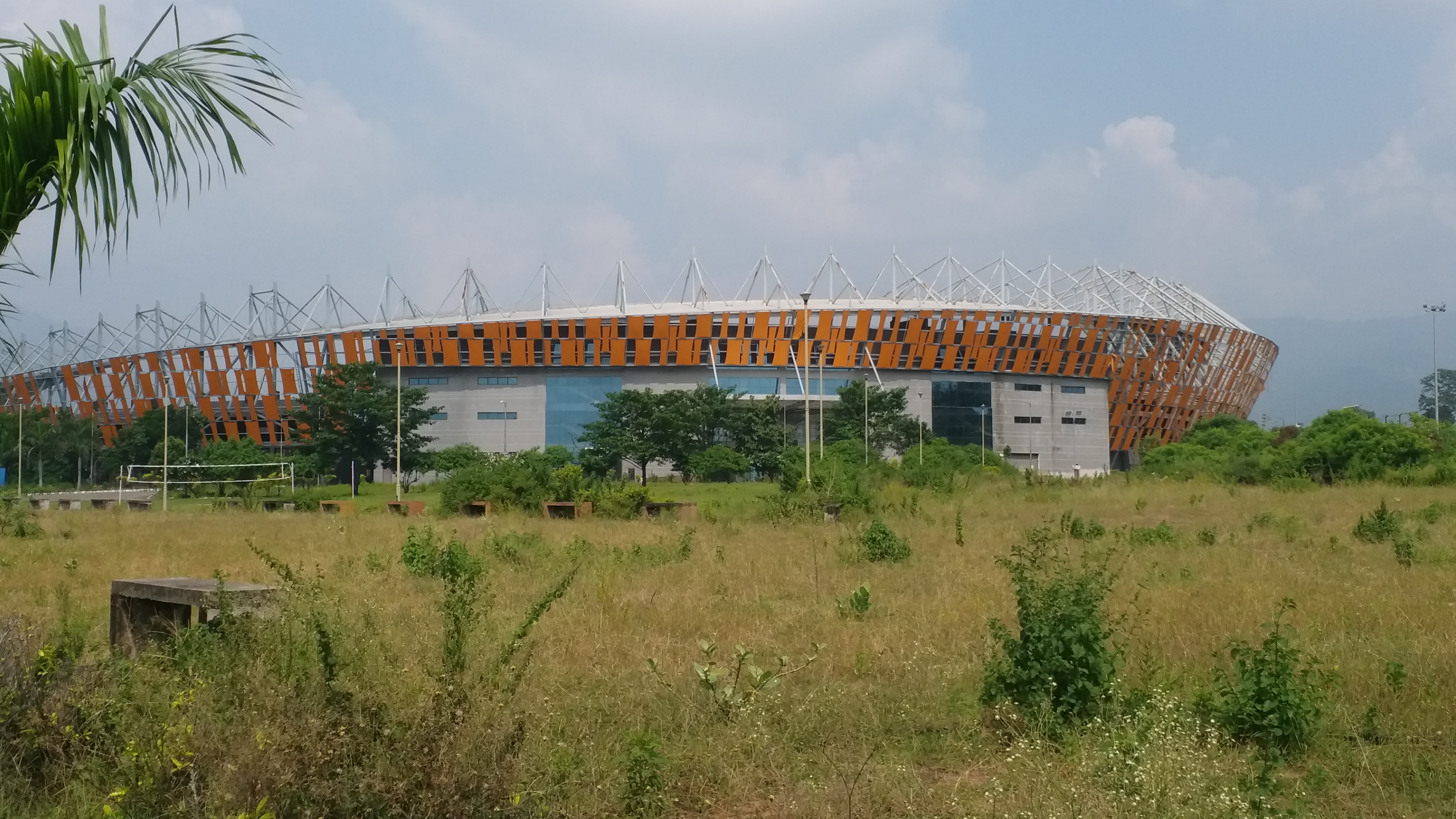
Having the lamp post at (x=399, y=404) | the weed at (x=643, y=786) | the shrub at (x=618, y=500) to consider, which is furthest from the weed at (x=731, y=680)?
the lamp post at (x=399, y=404)

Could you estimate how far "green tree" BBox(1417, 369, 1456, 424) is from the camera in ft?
401

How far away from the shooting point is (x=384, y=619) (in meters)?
7.55

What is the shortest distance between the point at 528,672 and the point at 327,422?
56679 millimetres

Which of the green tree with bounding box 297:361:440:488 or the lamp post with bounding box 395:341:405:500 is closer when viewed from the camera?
the lamp post with bounding box 395:341:405:500

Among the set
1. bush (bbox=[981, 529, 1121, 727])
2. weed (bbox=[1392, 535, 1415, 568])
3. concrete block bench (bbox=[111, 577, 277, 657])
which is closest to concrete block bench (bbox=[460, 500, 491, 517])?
weed (bbox=[1392, 535, 1415, 568])

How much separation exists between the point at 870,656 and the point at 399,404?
46.3 m

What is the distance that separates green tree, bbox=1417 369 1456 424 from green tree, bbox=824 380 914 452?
8126 centimetres

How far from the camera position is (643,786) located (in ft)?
14.7

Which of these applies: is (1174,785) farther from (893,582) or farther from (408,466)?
(408,466)

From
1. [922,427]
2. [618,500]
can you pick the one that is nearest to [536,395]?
[922,427]

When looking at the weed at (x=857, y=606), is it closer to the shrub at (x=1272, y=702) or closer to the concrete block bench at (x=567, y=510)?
the shrub at (x=1272, y=702)

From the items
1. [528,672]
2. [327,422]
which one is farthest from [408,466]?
[528,672]

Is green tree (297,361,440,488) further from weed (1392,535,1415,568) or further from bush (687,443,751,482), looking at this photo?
weed (1392,535,1415,568)

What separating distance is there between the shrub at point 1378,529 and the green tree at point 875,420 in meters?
43.8
